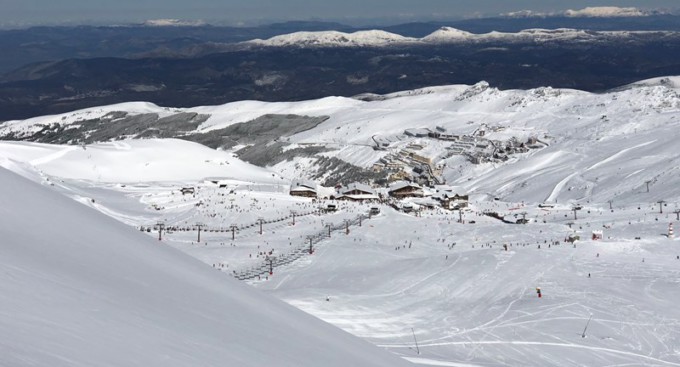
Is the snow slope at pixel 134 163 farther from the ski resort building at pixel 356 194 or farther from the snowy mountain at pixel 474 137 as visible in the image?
the ski resort building at pixel 356 194

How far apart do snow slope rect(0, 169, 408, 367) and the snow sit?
1.6 inches

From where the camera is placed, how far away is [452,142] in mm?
96875

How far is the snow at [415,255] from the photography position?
26.5 ft

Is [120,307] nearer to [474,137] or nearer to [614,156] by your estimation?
[614,156]

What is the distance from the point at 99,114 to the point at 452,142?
80582 mm

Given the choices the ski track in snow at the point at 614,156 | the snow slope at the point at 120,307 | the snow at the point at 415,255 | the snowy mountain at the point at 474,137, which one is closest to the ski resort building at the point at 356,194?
the snow at the point at 415,255

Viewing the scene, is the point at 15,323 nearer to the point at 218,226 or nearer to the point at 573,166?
the point at 218,226

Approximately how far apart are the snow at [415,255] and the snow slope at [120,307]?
1.6 inches

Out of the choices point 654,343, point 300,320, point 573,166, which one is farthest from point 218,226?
point 573,166

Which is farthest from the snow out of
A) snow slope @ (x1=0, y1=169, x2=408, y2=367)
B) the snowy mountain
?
the snowy mountain

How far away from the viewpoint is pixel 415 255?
114 ft

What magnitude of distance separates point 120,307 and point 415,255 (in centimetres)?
2887

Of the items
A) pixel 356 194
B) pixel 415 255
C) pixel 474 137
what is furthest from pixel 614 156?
pixel 415 255

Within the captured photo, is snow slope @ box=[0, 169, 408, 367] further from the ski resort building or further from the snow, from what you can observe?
the ski resort building
